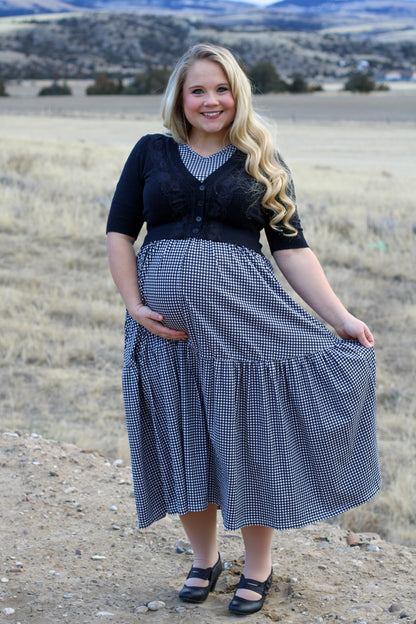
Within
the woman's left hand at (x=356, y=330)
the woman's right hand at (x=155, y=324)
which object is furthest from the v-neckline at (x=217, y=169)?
the woman's left hand at (x=356, y=330)

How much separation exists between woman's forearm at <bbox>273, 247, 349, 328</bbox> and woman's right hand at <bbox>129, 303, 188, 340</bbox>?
45cm

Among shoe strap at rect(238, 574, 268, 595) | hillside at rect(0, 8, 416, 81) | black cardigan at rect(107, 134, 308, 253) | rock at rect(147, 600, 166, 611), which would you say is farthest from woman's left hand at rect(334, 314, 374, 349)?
hillside at rect(0, 8, 416, 81)

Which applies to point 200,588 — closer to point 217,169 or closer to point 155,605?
point 155,605

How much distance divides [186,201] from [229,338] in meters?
0.48

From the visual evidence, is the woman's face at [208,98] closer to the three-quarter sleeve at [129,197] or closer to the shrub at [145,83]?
the three-quarter sleeve at [129,197]

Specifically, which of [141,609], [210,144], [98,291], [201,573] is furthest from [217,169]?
[98,291]

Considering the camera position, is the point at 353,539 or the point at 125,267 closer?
the point at 125,267

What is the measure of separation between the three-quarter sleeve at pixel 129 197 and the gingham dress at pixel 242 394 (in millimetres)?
120

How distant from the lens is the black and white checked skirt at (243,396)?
8.46ft

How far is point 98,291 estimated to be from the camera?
8609 mm

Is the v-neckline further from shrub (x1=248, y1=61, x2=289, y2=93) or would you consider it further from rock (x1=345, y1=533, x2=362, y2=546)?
shrub (x1=248, y1=61, x2=289, y2=93)

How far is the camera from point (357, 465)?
8.95 feet

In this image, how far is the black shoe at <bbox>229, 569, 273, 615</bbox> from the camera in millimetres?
2838

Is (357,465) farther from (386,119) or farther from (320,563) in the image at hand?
(386,119)
